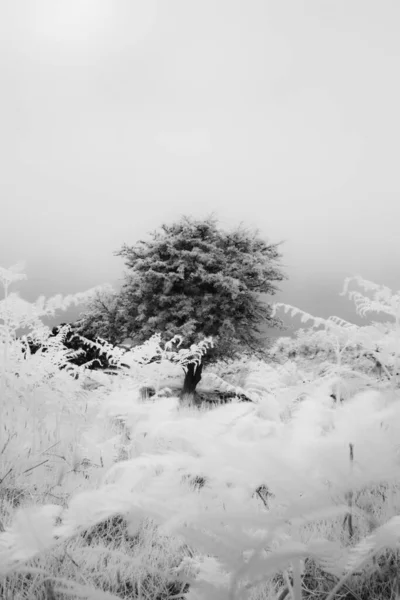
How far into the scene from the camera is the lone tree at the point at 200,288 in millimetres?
13609

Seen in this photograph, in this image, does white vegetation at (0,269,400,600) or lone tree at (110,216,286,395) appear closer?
white vegetation at (0,269,400,600)

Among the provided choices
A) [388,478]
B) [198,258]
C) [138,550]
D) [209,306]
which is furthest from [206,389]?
[388,478]

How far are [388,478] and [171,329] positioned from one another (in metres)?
12.1

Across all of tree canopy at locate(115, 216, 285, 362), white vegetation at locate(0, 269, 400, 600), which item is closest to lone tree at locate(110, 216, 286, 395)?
tree canopy at locate(115, 216, 285, 362)

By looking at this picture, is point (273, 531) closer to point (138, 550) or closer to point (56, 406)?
point (138, 550)

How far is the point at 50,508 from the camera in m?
1.02

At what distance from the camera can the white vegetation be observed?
857mm

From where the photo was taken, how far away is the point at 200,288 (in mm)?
14539

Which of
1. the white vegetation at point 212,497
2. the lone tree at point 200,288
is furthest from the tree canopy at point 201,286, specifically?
the white vegetation at point 212,497

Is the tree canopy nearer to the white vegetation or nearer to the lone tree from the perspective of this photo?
the lone tree

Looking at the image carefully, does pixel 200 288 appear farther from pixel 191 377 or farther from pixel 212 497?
pixel 212 497

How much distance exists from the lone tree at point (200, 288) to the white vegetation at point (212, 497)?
33.4 ft

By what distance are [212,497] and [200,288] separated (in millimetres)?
12901

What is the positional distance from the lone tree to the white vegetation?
10.2 meters
